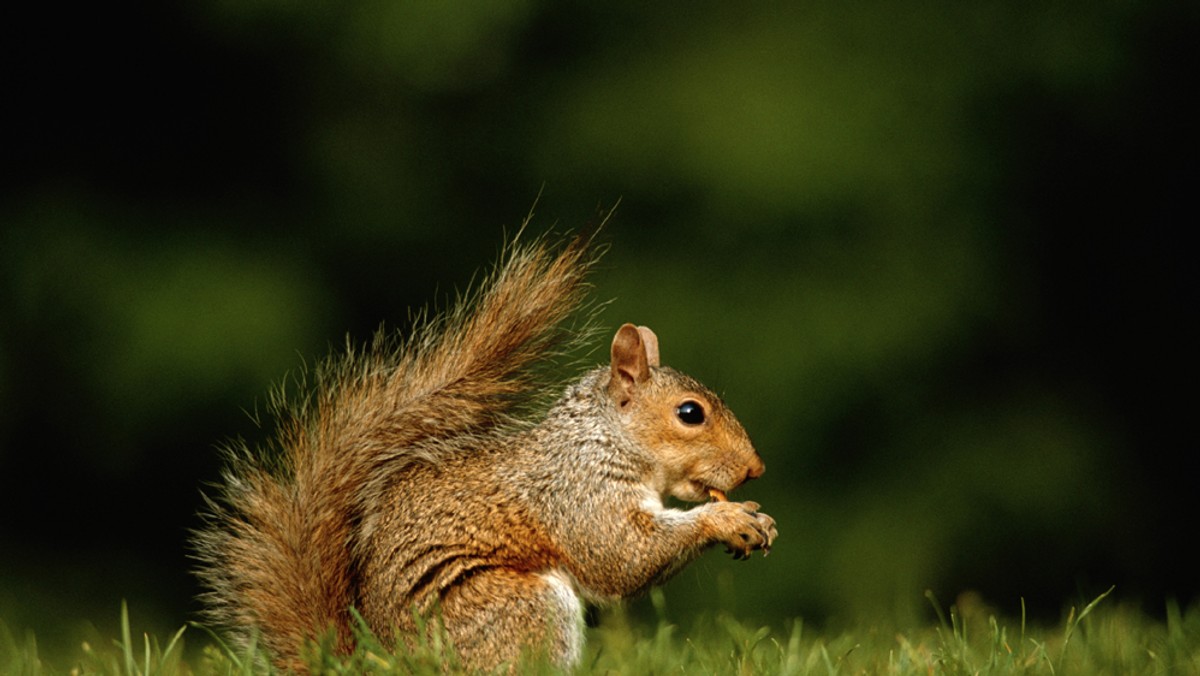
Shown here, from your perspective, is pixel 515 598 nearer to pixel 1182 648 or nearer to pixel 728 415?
pixel 728 415

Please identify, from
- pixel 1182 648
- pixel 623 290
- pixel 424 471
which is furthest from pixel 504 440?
pixel 623 290

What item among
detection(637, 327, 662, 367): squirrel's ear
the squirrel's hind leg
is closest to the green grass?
the squirrel's hind leg

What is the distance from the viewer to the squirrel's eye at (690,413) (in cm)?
313

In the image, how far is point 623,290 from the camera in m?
5.52

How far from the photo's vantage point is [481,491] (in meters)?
2.95

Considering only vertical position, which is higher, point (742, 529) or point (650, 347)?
point (650, 347)

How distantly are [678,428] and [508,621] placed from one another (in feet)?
1.94

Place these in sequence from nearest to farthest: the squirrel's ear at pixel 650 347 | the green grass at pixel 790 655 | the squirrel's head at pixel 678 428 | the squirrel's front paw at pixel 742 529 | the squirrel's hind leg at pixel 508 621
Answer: the green grass at pixel 790 655 → the squirrel's hind leg at pixel 508 621 → the squirrel's front paw at pixel 742 529 → the squirrel's head at pixel 678 428 → the squirrel's ear at pixel 650 347

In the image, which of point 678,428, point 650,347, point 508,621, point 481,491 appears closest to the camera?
point 508,621

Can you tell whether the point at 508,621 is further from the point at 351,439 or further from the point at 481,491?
the point at 351,439

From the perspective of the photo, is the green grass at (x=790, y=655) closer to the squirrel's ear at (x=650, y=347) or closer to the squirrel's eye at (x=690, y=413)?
the squirrel's eye at (x=690, y=413)

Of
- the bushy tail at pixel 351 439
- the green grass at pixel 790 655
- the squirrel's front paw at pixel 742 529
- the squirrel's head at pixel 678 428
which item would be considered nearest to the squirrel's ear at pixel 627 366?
the squirrel's head at pixel 678 428

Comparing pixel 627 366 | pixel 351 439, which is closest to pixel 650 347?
pixel 627 366

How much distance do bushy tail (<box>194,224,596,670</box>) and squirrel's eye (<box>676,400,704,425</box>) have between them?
276 millimetres
